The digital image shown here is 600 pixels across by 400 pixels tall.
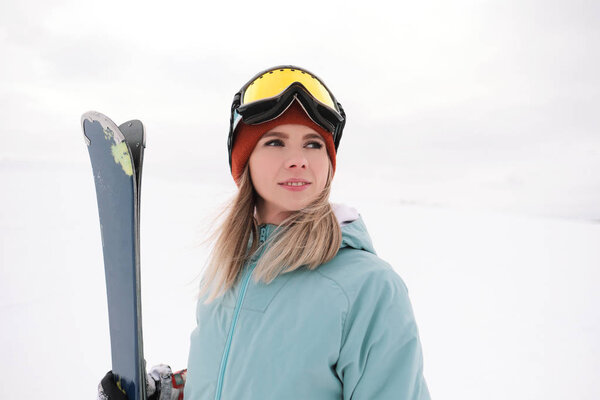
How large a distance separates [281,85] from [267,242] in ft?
1.75

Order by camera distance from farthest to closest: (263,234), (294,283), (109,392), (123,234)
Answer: (123,234) < (109,392) < (263,234) < (294,283)

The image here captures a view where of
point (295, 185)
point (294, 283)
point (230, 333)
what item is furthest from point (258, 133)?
point (230, 333)

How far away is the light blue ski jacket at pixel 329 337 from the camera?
3.15 ft

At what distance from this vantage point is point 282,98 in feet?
4.07

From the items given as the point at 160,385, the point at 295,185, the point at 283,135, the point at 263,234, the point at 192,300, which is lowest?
the point at 192,300

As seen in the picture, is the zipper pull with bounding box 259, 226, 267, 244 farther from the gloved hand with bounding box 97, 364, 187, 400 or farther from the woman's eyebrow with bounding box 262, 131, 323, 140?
the gloved hand with bounding box 97, 364, 187, 400

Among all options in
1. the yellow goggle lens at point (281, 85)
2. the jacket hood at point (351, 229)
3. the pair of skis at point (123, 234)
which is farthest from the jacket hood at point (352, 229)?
the pair of skis at point (123, 234)

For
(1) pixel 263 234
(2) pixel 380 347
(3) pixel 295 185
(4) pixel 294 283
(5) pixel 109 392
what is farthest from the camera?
(5) pixel 109 392

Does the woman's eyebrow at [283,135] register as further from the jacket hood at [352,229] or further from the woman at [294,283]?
the jacket hood at [352,229]

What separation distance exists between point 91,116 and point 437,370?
4.08 m

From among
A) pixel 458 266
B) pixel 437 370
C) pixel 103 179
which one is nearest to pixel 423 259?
pixel 458 266

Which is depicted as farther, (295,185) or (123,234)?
(123,234)

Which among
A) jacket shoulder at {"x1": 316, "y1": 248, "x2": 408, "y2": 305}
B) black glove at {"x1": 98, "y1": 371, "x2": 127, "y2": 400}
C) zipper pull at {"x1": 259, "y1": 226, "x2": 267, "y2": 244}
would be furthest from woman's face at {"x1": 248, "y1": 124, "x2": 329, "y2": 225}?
black glove at {"x1": 98, "y1": 371, "x2": 127, "y2": 400}

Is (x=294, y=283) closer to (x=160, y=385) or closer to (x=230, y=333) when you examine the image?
(x=230, y=333)
